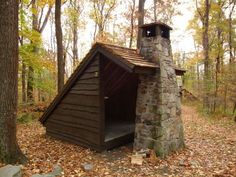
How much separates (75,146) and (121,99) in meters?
3.24

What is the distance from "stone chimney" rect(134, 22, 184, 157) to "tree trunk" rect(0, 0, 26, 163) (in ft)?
10.9

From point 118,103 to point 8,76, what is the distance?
576 cm

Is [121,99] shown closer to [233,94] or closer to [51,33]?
[233,94]

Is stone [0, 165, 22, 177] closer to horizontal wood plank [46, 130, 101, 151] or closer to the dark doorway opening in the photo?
horizontal wood plank [46, 130, 101, 151]

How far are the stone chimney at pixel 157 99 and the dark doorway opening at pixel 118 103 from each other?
38.5 inches

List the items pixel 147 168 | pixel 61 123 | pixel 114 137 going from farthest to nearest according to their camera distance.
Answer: pixel 61 123, pixel 114 137, pixel 147 168

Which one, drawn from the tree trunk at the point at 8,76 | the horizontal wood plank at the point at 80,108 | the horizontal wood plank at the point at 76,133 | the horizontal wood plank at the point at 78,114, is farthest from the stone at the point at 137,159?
the tree trunk at the point at 8,76

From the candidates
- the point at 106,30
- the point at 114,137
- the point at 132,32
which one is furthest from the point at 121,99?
the point at 106,30

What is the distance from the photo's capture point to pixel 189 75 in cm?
2823

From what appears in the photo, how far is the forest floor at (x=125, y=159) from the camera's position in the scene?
573 cm

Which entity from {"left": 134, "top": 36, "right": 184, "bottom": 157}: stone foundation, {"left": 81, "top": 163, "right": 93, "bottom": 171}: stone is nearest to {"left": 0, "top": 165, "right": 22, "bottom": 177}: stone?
{"left": 81, "top": 163, "right": 93, "bottom": 171}: stone

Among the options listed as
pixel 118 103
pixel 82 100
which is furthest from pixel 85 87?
pixel 118 103

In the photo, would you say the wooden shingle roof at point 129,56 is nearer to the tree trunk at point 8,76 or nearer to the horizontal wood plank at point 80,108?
the horizontal wood plank at point 80,108

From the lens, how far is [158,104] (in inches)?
262
